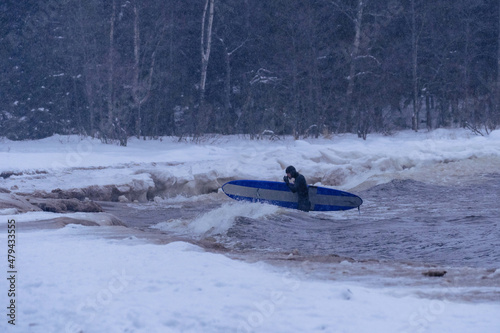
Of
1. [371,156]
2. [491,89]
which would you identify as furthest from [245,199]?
[491,89]

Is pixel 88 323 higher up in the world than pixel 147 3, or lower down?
lower down

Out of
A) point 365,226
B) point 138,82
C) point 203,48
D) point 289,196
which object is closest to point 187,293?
point 365,226

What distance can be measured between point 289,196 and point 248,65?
58.2 feet

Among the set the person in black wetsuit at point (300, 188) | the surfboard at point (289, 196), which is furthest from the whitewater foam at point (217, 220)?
the surfboard at point (289, 196)

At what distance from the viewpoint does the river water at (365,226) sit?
7105 millimetres

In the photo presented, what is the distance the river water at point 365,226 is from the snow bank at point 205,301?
56.2 inches

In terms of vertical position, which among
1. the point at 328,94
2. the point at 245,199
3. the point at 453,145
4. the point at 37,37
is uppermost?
the point at 37,37

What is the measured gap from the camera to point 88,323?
150 inches

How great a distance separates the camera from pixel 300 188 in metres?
11.4

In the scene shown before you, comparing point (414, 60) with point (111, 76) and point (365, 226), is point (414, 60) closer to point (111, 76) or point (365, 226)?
point (111, 76)

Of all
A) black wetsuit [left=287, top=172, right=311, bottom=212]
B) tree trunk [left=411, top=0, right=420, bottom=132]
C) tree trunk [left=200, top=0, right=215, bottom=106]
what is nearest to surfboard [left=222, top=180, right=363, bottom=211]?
black wetsuit [left=287, top=172, right=311, bottom=212]

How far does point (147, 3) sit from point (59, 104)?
22.1ft

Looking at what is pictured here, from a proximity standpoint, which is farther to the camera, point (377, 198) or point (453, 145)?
point (453, 145)

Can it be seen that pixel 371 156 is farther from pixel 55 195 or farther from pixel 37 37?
pixel 37 37
